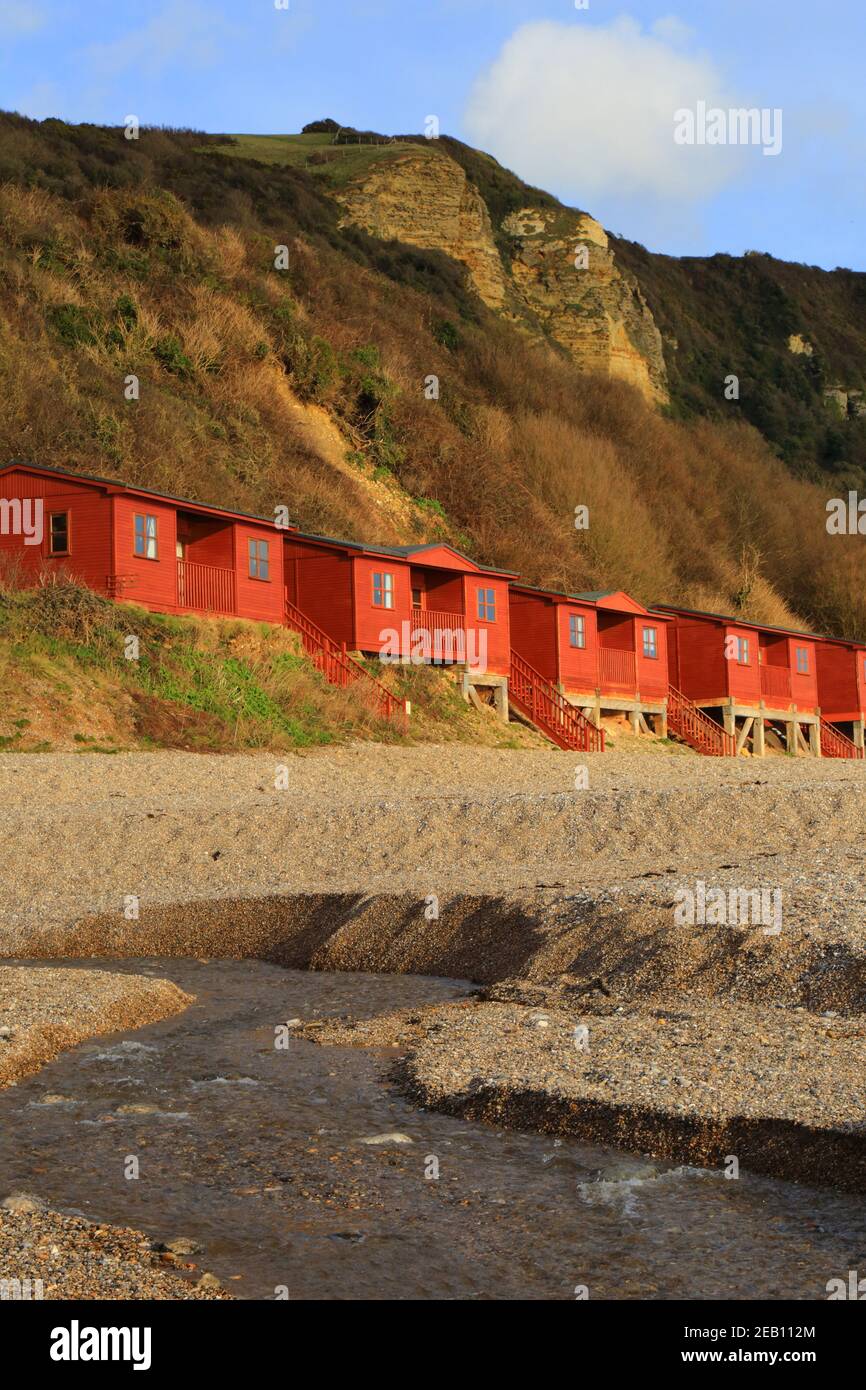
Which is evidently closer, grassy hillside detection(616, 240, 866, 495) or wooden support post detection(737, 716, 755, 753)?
wooden support post detection(737, 716, 755, 753)

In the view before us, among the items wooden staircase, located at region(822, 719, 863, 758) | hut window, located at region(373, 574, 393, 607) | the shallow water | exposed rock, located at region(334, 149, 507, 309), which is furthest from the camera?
exposed rock, located at region(334, 149, 507, 309)

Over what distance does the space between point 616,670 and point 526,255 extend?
153 ft

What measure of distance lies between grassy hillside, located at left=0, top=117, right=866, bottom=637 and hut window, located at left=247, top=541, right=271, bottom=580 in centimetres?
629

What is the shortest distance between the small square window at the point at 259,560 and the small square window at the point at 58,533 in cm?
478

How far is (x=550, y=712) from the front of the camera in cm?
4041

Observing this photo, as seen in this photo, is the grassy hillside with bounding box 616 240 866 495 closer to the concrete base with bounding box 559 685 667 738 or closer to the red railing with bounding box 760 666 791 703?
the red railing with bounding box 760 666 791 703

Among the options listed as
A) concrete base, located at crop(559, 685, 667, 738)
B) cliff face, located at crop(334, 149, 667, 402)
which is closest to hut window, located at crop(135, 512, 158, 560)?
concrete base, located at crop(559, 685, 667, 738)

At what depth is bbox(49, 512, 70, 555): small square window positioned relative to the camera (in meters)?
32.6

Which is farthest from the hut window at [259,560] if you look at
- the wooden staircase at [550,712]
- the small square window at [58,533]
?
the wooden staircase at [550,712]

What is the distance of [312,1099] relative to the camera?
9.90m

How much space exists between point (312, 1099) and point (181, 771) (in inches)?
627

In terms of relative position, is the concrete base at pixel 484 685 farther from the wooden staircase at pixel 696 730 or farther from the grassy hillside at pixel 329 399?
the grassy hillside at pixel 329 399

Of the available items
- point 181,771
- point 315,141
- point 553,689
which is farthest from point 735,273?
point 181,771
